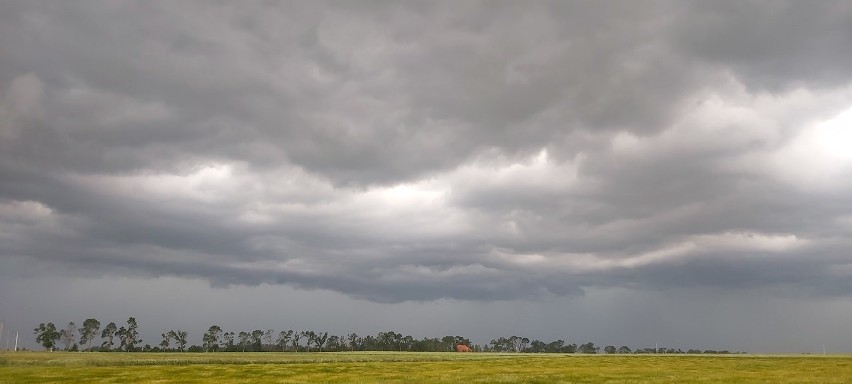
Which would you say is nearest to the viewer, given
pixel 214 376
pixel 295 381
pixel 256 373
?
pixel 295 381

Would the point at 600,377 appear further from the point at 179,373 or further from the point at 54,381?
the point at 54,381

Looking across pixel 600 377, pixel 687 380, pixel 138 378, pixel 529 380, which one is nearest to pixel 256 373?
pixel 138 378

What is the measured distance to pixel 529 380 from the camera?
8650 cm

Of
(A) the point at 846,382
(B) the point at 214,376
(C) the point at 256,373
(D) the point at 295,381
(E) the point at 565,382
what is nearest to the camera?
(A) the point at 846,382

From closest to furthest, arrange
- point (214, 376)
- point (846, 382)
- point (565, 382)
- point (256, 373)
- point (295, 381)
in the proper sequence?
point (846, 382) → point (565, 382) → point (295, 381) → point (214, 376) → point (256, 373)

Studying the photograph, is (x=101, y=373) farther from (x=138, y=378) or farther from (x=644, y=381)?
(x=644, y=381)

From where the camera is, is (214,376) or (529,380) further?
(214,376)

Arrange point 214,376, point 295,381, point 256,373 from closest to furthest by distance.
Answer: point 295,381, point 214,376, point 256,373

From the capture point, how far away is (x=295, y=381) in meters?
89.4

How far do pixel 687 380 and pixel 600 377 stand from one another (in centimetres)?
1341

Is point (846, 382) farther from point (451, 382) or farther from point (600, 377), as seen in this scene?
point (451, 382)

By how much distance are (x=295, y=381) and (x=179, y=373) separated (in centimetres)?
3243

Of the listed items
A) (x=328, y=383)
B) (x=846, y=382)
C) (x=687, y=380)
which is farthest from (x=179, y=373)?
(x=846, y=382)

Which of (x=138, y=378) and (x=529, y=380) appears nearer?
(x=529, y=380)
